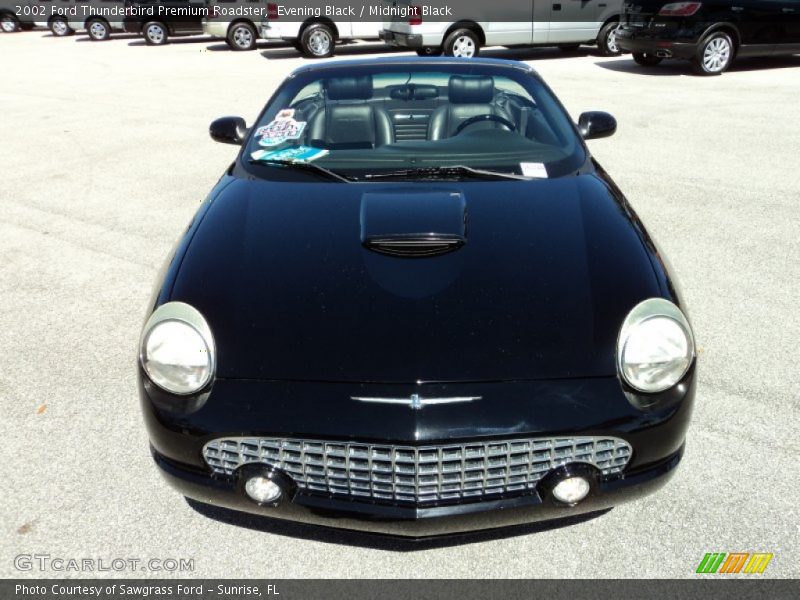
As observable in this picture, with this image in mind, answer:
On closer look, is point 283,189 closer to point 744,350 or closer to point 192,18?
point 744,350

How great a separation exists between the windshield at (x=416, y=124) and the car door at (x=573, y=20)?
11.6m

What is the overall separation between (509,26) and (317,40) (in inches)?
171

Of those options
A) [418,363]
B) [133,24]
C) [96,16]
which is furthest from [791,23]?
[96,16]

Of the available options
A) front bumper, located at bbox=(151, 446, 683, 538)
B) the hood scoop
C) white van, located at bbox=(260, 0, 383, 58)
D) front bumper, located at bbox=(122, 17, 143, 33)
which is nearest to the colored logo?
front bumper, located at bbox=(151, 446, 683, 538)

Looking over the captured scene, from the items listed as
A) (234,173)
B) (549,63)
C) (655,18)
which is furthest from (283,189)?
(549,63)

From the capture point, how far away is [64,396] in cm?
344

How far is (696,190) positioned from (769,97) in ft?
16.9

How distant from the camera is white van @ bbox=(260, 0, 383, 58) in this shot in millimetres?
16047

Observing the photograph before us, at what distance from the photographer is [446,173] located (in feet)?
10.6

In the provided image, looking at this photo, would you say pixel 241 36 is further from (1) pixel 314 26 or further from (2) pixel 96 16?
(2) pixel 96 16

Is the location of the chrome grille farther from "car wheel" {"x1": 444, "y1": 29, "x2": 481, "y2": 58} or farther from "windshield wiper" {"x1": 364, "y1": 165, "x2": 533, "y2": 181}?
"car wheel" {"x1": 444, "y1": 29, "x2": 481, "y2": 58}

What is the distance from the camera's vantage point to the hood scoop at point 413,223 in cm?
268

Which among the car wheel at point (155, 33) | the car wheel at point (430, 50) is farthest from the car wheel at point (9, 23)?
the car wheel at point (430, 50)

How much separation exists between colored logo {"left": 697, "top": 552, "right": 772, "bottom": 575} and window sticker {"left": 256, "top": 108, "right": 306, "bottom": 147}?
252cm
